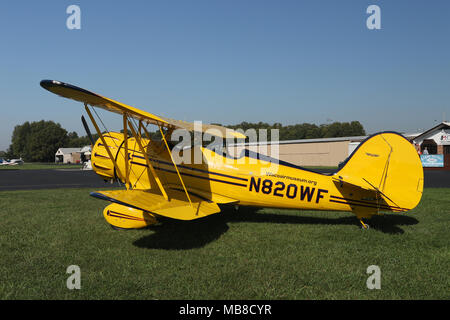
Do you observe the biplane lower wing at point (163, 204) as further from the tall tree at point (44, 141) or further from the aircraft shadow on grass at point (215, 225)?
the tall tree at point (44, 141)

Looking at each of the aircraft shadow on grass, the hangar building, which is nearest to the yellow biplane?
the aircraft shadow on grass

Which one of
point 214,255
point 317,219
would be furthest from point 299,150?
point 214,255

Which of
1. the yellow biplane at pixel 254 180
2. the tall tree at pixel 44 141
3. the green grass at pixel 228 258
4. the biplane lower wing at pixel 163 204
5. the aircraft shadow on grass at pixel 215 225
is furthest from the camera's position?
the tall tree at pixel 44 141

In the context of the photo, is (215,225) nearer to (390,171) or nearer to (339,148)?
(390,171)

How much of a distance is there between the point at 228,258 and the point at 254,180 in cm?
213

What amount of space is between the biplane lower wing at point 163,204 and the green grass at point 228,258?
22.9 inches

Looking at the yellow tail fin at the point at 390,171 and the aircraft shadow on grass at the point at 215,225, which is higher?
the yellow tail fin at the point at 390,171

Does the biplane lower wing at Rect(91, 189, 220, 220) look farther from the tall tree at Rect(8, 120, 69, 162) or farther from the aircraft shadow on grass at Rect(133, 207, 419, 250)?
the tall tree at Rect(8, 120, 69, 162)

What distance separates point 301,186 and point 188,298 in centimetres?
356

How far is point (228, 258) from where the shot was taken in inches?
175

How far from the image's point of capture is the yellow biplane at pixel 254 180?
18.4ft

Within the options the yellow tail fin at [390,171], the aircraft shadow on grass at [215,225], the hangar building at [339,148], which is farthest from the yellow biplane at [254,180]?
the hangar building at [339,148]

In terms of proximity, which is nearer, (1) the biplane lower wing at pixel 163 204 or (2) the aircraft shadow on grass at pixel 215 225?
(1) the biplane lower wing at pixel 163 204
